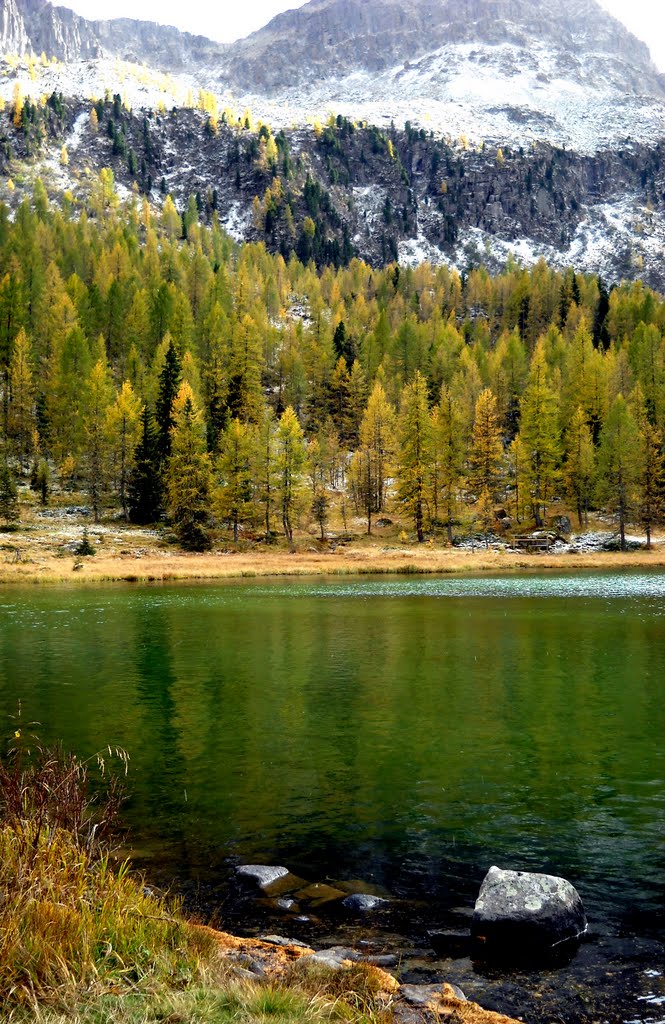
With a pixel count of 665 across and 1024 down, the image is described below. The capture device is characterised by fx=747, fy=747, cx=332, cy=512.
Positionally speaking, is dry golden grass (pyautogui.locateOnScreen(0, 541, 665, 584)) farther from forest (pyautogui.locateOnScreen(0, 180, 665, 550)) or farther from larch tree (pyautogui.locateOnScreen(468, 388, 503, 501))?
larch tree (pyautogui.locateOnScreen(468, 388, 503, 501))

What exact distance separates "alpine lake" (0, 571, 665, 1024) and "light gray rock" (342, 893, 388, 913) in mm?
158

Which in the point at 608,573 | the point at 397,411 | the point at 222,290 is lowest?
the point at 608,573

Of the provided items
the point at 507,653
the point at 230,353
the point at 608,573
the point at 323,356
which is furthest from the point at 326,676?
the point at 323,356

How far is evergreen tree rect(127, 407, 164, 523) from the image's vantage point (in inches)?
3004

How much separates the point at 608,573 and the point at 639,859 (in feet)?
169

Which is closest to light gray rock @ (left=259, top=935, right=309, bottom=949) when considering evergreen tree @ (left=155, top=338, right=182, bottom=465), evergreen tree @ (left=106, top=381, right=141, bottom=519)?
evergreen tree @ (left=106, top=381, right=141, bottom=519)

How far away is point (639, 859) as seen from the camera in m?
10.1

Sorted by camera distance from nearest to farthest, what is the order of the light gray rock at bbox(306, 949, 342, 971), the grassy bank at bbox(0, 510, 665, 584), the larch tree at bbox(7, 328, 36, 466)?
the light gray rock at bbox(306, 949, 342, 971), the grassy bank at bbox(0, 510, 665, 584), the larch tree at bbox(7, 328, 36, 466)

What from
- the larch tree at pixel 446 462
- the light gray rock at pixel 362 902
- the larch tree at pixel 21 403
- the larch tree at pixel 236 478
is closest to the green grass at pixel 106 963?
the light gray rock at pixel 362 902

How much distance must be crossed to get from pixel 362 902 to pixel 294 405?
336 ft

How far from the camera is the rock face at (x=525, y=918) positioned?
25.7 ft

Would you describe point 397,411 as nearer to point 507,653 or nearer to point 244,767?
point 507,653

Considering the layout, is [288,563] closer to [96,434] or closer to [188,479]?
[188,479]

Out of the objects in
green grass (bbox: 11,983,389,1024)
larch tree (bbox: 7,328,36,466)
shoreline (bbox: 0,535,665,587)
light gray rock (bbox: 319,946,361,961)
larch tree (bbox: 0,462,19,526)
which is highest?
larch tree (bbox: 7,328,36,466)
